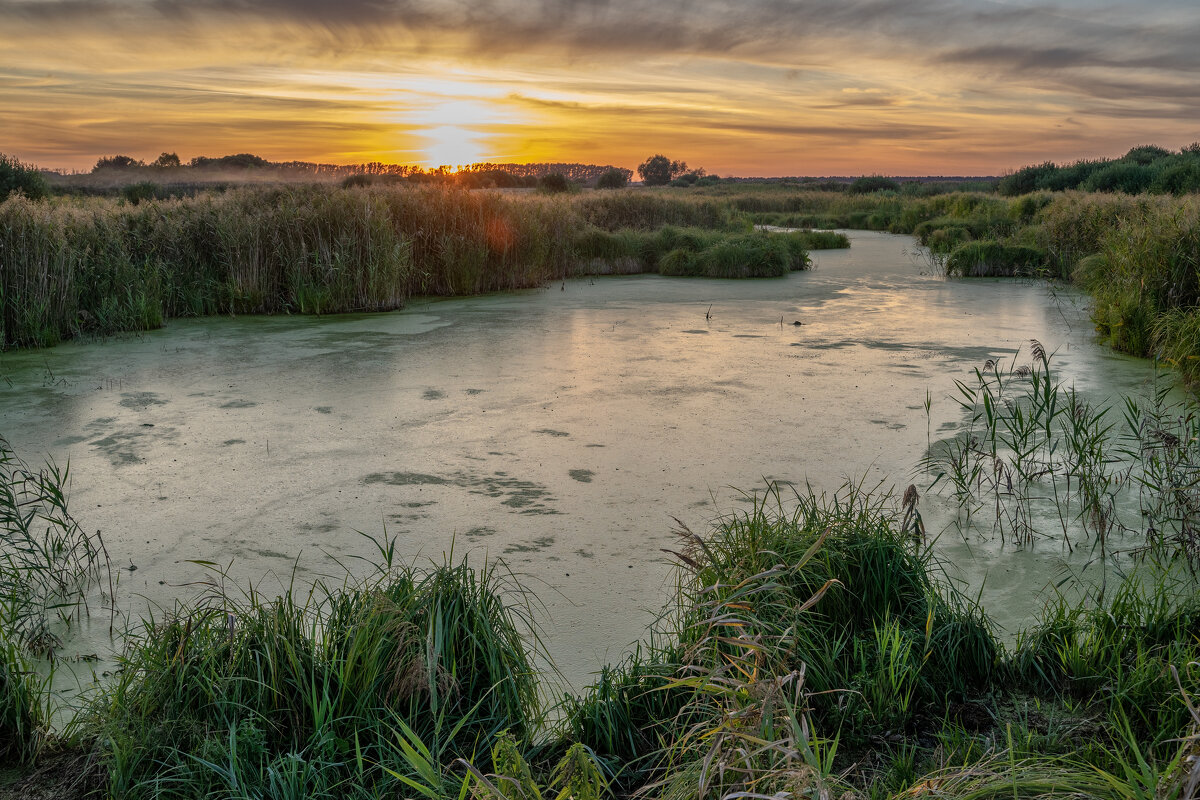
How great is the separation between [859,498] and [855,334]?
4.29 metres

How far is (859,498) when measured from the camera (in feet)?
11.2

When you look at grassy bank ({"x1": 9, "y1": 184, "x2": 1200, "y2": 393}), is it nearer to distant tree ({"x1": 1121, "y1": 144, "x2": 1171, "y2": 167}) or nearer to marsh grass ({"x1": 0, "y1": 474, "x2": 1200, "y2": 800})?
marsh grass ({"x1": 0, "y1": 474, "x2": 1200, "y2": 800})

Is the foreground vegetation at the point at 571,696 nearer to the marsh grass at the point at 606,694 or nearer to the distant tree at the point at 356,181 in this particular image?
the marsh grass at the point at 606,694

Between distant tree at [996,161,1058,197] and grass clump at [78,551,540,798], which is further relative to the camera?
distant tree at [996,161,1058,197]

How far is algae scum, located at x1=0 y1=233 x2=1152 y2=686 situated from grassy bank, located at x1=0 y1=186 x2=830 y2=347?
51 cm

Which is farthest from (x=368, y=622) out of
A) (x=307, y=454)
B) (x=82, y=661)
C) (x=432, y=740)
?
(x=307, y=454)

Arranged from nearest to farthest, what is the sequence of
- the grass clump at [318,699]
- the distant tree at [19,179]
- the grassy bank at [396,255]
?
the grass clump at [318,699]
the grassy bank at [396,255]
the distant tree at [19,179]

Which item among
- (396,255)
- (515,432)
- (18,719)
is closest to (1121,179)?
(396,255)

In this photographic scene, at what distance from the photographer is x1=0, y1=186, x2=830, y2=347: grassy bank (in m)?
7.00

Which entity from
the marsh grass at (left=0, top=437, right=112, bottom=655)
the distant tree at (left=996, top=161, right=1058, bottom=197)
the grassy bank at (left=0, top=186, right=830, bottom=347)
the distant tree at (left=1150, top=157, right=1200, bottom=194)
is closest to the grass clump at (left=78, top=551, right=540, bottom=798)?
the marsh grass at (left=0, top=437, right=112, bottom=655)

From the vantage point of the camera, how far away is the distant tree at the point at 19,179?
53.7ft

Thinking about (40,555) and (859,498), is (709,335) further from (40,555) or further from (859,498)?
(40,555)

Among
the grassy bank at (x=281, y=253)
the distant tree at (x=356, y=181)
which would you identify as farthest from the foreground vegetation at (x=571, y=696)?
the distant tree at (x=356, y=181)

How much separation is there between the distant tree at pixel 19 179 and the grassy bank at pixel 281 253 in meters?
8.66
